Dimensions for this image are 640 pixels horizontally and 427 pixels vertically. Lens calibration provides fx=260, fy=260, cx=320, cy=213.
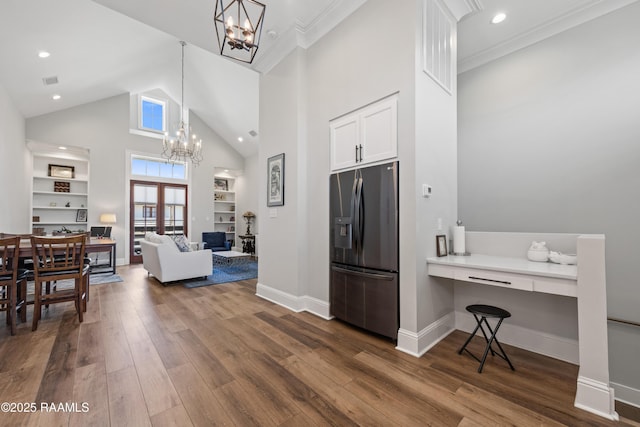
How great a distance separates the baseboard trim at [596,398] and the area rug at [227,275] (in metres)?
4.70

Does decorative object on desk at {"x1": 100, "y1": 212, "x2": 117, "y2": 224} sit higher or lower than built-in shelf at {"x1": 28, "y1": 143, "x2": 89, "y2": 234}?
lower

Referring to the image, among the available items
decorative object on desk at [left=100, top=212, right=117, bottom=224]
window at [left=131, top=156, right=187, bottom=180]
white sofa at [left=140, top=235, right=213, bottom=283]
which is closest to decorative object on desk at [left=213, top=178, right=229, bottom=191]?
window at [left=131, top=156, right=187, bottom=180]

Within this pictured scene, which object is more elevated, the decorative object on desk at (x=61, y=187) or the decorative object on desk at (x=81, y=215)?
the decorative object on desk at (x=61, y=187)

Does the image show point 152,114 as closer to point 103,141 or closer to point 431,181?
point 103,141

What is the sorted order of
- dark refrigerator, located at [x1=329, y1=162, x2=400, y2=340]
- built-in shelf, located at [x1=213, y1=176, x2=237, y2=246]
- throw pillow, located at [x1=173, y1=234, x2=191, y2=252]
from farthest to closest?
built-in shelf, located at [x1=213, y1=176, x2=237, y2=246] < throw pillow, located at [x1=173, y1=234, x2=191, y2=252] < dark refrigerator, located at [x1=329, y1=162, x2=400, y2=340]

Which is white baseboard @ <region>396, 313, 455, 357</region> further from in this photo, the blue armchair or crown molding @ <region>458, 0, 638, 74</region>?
the blue armchair

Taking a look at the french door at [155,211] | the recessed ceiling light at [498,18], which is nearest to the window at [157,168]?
the french door at [155,211]

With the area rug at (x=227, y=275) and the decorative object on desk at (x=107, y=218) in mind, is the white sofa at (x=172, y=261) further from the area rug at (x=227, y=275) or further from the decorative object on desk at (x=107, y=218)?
the decorative object on desk at (x=107, y=218)

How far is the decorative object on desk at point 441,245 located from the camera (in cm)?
260

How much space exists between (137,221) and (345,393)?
25.4 feet

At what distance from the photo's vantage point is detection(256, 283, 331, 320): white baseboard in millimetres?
3139

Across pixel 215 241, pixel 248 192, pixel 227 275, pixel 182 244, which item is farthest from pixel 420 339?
pixel 248 192

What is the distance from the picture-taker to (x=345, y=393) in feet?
5.82

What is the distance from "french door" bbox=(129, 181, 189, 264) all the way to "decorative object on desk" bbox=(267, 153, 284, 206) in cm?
543
